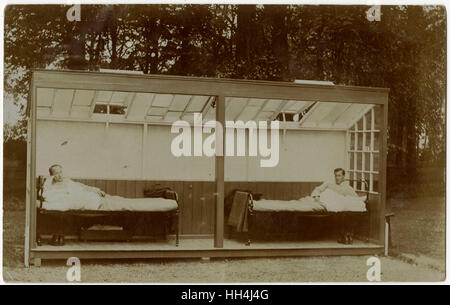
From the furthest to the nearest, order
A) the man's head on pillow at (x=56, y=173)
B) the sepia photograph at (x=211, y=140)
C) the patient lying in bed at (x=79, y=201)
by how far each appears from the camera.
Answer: the man's head on pillow at (x=56, y=173) < the patient lying in bed at (x=79, y=201) < the sepia photograph at (x=211, y=140)

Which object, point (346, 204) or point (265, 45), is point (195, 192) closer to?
point (346, 204)

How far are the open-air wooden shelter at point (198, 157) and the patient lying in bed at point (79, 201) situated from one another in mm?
469

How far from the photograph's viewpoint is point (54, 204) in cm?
882

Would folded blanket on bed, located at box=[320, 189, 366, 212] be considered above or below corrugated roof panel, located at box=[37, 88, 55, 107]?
below

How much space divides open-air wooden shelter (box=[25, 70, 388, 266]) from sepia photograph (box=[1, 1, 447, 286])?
0.03 m

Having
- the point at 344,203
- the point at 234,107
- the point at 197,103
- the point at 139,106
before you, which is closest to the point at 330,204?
the point at 344,203

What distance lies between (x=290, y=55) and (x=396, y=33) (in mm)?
1384

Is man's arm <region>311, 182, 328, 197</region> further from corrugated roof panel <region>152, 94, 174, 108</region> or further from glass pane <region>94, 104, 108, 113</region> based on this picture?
glass pane <region>94, 104, 108, 113</region>

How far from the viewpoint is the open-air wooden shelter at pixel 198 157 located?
28.7 feet

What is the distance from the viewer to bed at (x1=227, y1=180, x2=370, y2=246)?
9461 mm

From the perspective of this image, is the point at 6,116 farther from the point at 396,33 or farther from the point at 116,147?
the point at 396,33

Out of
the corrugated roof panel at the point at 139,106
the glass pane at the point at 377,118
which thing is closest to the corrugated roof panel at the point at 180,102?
the corrugated roof panel at the point at 139,106

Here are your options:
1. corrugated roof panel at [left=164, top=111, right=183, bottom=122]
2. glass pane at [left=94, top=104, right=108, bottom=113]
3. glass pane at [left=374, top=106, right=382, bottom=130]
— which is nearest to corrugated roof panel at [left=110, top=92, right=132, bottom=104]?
glass pane at [left=94, top=104, right=108, bottom=113]

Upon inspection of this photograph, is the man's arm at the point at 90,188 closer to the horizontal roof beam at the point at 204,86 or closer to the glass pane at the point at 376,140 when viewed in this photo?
the horizontal roof beam at the point at 204,86
